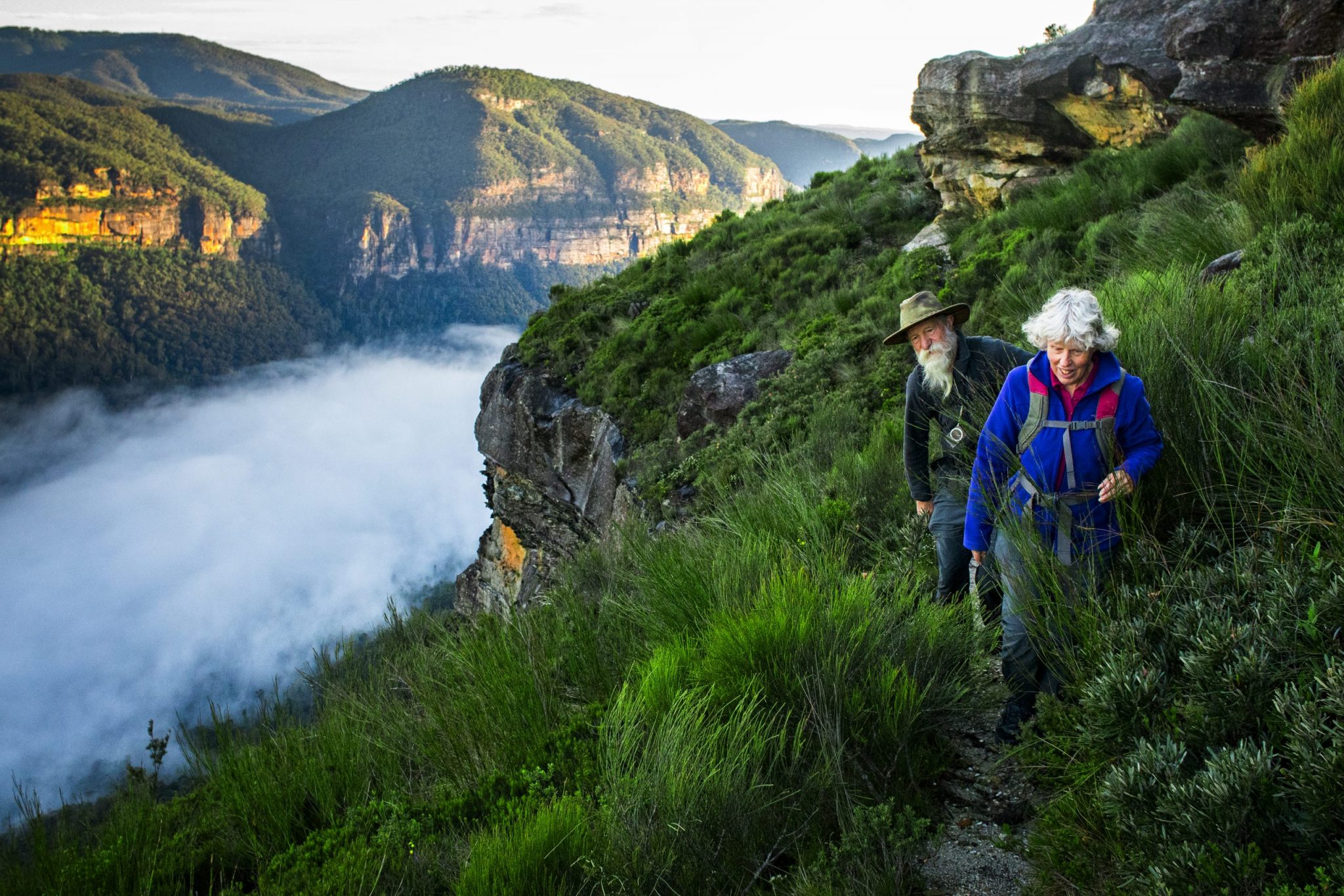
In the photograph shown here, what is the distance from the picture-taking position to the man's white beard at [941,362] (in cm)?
362

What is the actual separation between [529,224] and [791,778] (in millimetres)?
181483

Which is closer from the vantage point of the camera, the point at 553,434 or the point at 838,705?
the point at 838,705

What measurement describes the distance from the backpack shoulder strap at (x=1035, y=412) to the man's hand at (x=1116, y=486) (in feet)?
0.92

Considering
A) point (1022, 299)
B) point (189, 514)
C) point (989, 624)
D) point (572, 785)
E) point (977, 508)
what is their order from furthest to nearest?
point (189, 514), point (1022, 299), point (989, 624), point (977, 508), point (572, 785)

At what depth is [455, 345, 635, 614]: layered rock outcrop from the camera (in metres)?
Result: 12.0

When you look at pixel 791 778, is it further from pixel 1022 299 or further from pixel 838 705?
pixel 1022 299

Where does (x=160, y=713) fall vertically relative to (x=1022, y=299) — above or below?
below

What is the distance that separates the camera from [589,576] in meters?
5.54

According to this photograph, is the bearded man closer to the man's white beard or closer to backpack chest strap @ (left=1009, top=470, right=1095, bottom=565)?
the man's white beard

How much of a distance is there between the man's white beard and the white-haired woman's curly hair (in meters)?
1.03

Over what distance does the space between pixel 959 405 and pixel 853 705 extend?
168 cm

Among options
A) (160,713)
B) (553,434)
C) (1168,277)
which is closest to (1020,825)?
(1168,277)

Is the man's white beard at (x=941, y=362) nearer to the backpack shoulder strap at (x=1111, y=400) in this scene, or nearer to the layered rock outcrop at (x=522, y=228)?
the backpack shoulder strap at (x=1111, y=400)

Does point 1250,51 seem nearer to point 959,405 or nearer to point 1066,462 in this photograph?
point 959,405
